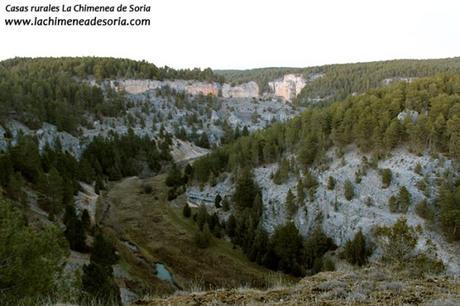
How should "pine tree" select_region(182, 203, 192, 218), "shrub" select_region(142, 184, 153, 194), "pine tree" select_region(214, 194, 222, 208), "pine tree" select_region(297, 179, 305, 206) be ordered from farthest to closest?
"shrub" select_region(142, 184, 153, 194) < "pine tree" select_region(214, 194, 222, 208) < "pine tree" select_region(182, 203, 192, 218) < "pine tree" select_region(297, 179, 305, 206)

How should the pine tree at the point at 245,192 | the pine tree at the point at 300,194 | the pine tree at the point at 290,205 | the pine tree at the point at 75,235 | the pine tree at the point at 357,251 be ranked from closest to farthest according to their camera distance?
the pine tree at the point at 75,235
the pine tree at the point at 357,251
the pine tree at the point at 290,205
the pine tree at the point at 300,194
the pine tree at the point at 245,192

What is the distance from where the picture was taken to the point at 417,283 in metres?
12.3

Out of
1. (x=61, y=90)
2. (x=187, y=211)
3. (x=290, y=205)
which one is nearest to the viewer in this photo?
(x=290, y=205)

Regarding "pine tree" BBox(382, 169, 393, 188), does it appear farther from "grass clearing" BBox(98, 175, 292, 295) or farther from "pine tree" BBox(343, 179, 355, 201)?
"grass clearing" BBox(98, 175, 292, 295)

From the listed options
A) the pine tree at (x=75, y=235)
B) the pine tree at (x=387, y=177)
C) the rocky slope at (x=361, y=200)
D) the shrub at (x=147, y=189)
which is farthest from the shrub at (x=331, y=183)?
the shrub at (x=147, y=189)

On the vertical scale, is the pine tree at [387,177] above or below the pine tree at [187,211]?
above

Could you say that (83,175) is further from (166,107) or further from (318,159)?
(166,107)

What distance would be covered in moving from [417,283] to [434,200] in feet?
181

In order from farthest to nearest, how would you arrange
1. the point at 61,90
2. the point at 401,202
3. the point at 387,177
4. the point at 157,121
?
the point at 157,121, the point at 61,90, the point at 387,177, the point at 401,202

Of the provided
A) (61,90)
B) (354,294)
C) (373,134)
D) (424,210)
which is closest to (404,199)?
(424,210)

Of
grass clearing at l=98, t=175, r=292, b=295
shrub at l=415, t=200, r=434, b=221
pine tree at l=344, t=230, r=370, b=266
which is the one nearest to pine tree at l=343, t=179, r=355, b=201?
pine tree at l=344, t=230, r=370, b=266

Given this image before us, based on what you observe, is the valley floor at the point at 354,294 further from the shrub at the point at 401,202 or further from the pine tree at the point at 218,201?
the pine tree at the point at 218,201

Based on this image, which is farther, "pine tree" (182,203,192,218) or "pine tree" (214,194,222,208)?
"pine tree" (214,194,222,208)

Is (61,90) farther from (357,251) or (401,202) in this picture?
(401,202)
